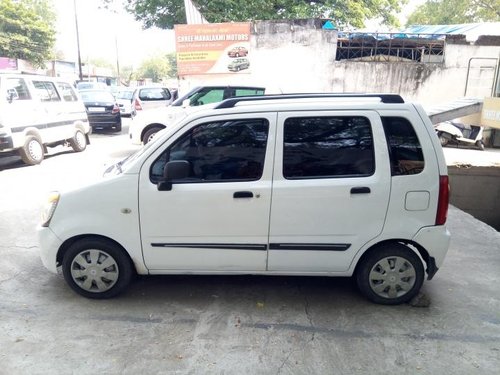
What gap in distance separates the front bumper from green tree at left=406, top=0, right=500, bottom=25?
29300 millimetres

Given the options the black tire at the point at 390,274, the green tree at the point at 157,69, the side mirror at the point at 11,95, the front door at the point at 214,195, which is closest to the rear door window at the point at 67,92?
the side mirror at the point at 11,95

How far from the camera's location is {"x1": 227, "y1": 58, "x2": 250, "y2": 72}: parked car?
14.4 meters

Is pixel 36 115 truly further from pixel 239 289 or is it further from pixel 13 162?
pixel 239 289

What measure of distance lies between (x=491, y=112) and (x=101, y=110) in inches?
504

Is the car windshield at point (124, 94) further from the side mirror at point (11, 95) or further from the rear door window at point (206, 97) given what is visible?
the rear door window at point (206, 97)

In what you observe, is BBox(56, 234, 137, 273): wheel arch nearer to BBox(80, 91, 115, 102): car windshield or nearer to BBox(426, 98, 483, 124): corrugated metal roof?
BBox(426, 98, 483, 124): corrugated metal roof

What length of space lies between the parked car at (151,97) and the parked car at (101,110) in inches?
47.4

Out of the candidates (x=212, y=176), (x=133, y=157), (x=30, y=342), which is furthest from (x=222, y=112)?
(x=30, y=342)

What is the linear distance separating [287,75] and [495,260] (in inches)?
435

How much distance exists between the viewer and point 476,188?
8453 mm

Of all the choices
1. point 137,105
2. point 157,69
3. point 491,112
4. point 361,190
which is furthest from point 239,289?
point 157,69

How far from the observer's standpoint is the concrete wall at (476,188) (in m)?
8.38

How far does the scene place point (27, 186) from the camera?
302 inches

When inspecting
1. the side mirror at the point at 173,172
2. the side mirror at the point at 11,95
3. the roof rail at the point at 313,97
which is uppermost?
the roof rail at the point at 313,97
